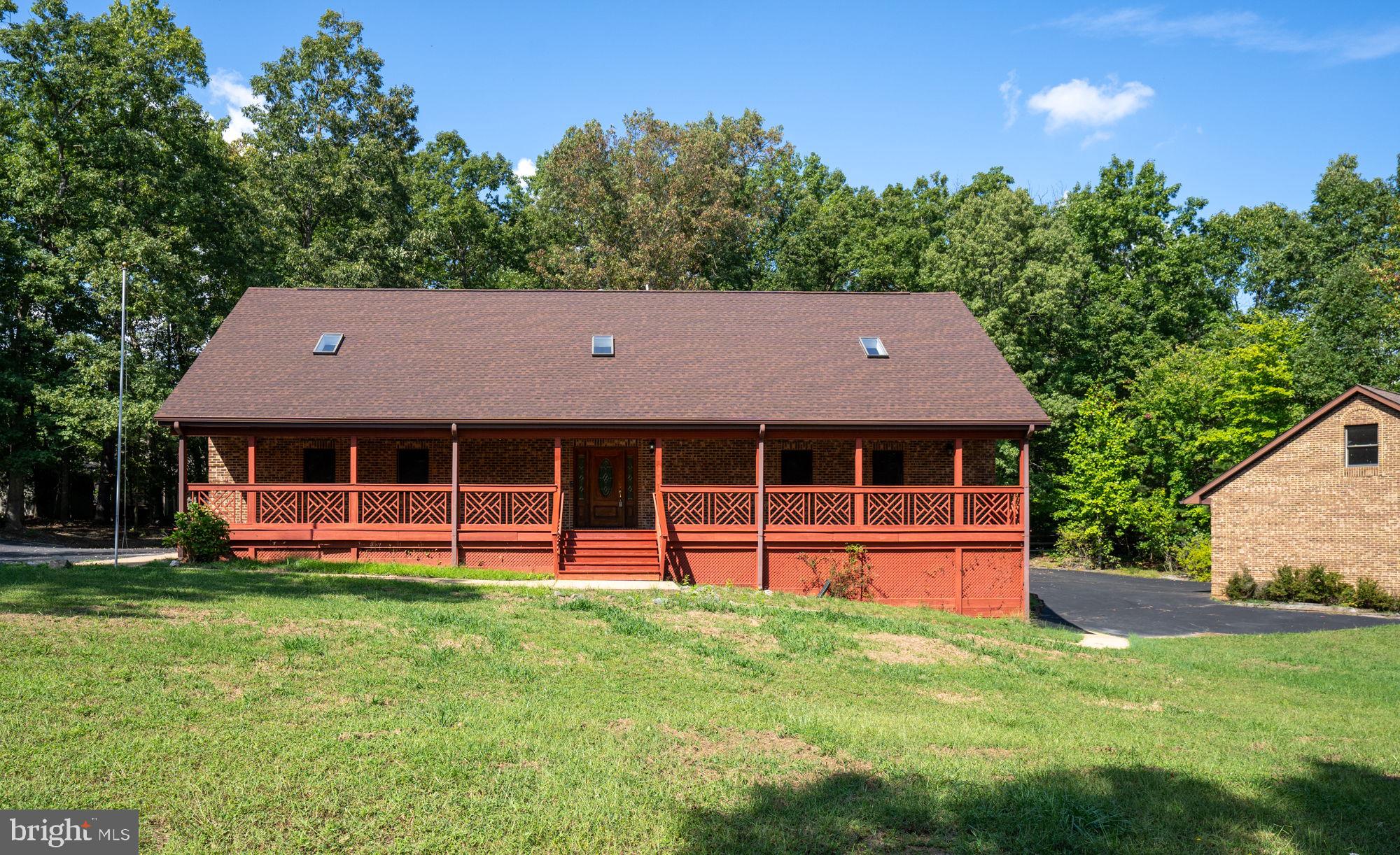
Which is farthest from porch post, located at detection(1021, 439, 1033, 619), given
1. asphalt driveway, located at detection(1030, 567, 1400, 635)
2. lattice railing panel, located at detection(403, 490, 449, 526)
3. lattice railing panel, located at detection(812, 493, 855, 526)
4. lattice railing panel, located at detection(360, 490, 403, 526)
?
lattice railing panel, located at detection(360, 490, 403, 526)

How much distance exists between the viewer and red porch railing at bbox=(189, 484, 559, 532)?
18.1 meters

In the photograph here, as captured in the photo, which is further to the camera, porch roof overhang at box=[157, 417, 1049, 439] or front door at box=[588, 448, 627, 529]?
front door at box=[588, 448, 627, 529]

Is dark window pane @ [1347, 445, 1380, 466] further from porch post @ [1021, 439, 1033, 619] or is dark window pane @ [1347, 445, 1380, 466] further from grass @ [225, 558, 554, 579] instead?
grass @ [225, 558, 554, 579]

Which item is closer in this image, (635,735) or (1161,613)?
(635,735)

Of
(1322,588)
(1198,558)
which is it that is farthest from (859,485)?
(1198,558)

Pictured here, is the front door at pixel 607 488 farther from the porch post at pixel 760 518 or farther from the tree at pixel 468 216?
the tree at pixel 468 216

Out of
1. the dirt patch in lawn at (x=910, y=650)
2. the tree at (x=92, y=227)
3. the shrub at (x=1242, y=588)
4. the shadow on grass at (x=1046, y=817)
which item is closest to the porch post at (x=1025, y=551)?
the dirt patch in lawn at (x=910, y=650)

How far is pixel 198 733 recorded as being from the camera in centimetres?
634

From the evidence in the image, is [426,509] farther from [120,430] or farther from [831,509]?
[831,509]

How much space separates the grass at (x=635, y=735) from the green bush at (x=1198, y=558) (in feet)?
58.8

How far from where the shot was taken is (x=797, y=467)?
20.4m

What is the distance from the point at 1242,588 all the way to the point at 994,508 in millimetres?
11076

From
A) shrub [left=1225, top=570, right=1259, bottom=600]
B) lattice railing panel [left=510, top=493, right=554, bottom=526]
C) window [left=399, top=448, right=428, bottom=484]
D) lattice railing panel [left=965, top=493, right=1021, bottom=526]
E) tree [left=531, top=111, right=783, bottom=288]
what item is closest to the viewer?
lattice railing panel [left=965, top=493, right=1021, bottom=526]

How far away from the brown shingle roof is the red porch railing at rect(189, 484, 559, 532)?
1.39 metres
